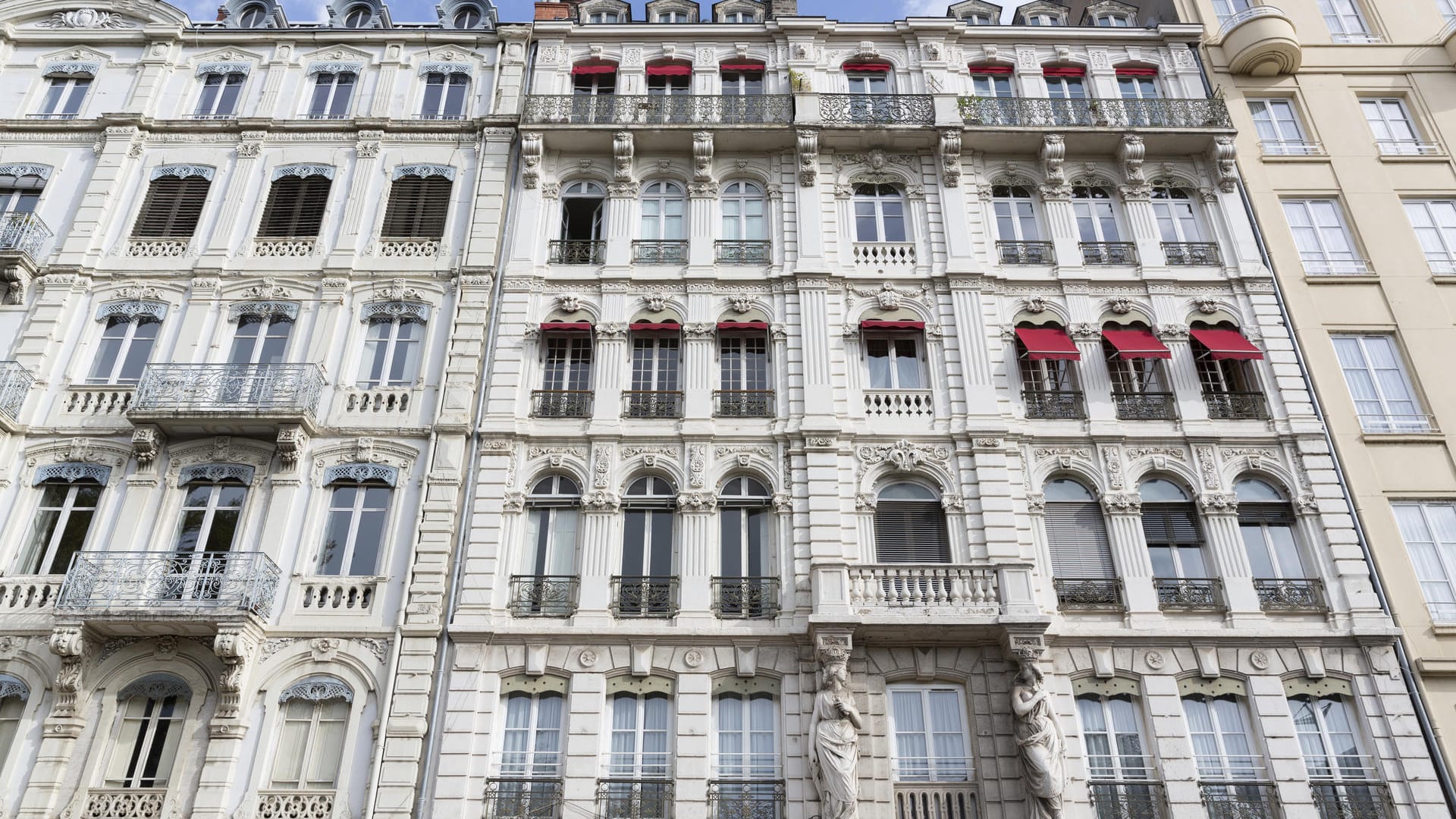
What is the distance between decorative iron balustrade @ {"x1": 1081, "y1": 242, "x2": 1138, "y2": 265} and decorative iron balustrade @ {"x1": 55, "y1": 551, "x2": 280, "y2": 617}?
17.7 meters

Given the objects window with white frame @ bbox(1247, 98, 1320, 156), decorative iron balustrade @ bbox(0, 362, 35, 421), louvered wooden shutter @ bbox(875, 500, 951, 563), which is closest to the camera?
louvered wooden shutter @ bbox(875, 500, 951, 563)

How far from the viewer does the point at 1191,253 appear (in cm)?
2288

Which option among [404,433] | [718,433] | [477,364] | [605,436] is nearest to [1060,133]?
[718,433]

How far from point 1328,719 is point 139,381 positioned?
74.5 feet

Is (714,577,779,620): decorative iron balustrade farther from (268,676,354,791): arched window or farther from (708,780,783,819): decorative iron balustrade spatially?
(268,676,354,791): arched window

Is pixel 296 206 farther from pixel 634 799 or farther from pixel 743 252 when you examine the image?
pixel 634 799

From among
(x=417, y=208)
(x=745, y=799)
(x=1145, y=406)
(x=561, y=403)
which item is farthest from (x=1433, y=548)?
(x=417, y=208)

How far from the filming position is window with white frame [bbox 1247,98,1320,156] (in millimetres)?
24328

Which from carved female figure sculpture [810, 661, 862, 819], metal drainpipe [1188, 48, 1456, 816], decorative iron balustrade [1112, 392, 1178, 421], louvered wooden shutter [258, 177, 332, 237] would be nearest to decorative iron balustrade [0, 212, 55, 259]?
louvered wooden shutter [258, 177, 332, 237]

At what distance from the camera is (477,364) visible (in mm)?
21094

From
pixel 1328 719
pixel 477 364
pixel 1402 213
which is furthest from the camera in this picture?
pixel 1402 213

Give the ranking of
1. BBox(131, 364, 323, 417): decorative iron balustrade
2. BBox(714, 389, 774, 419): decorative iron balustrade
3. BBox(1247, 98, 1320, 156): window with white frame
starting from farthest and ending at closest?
1. BBox(1247, 98, 1320, 156): window with white frame
2. BBox(714, 389, 774, 419): decorative iron balustrade
3. BBox(131, 364, 323, 417): decorative iron balustrade

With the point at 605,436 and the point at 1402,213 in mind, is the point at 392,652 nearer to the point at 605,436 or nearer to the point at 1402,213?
the point at 605,436

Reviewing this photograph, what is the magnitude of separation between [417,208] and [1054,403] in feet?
47.1
